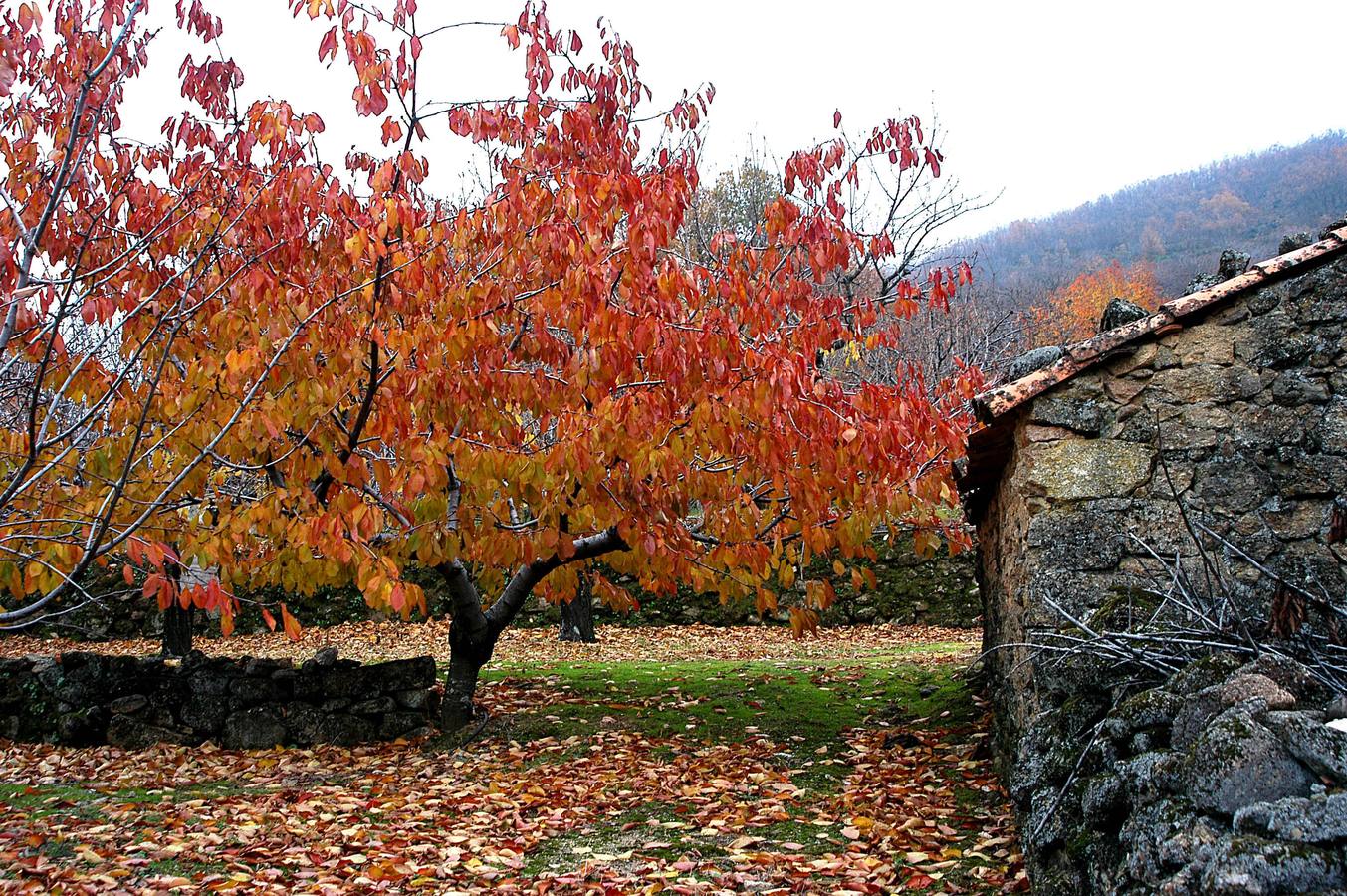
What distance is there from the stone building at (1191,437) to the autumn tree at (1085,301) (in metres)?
24.1

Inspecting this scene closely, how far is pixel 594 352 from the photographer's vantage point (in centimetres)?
Answer: 579

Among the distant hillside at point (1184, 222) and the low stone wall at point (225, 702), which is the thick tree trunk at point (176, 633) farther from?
the distant hillside at point (1184, 222)

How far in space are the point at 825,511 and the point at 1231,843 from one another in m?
4.29

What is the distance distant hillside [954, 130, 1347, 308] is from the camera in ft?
153

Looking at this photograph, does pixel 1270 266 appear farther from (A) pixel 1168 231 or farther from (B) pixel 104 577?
(A) pixel 1168 231

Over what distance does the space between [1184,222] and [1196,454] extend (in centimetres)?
5706

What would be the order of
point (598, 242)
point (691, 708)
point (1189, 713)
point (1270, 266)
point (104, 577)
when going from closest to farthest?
1. point (1189, 713)
2. point (1270, 266)
3. point (598, 242)
4. point (691, 708)
5. point (104, 577)

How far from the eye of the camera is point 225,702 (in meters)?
8.15

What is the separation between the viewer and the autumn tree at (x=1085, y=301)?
31.8m

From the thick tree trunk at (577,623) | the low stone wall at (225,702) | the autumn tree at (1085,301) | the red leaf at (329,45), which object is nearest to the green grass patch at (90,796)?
the low stone wall at (225,702)

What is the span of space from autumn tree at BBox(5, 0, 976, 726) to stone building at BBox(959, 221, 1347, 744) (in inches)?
42.3

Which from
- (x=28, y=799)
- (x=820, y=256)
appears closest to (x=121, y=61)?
(x=820, y=256)

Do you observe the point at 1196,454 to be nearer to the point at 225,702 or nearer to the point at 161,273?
the point at 161,273

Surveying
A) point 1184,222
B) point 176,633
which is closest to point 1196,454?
point 176,633
